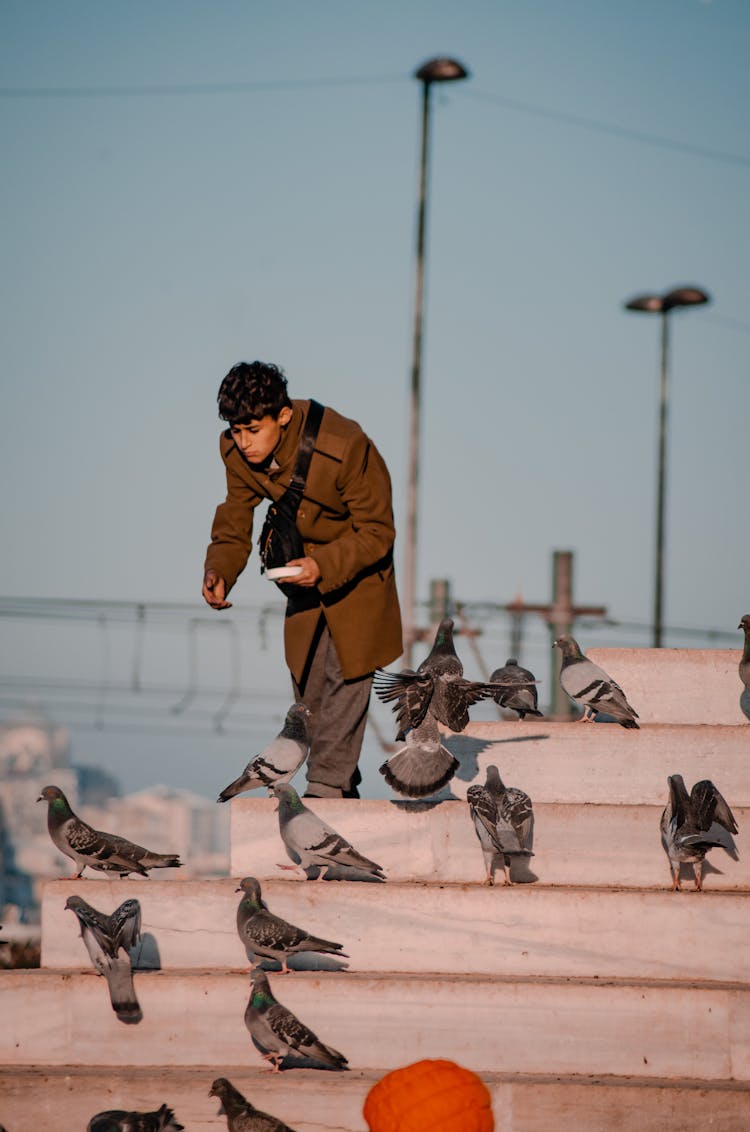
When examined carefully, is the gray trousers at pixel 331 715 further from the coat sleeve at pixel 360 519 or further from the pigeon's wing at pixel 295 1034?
the pigeon's wing at pixel 295 1034

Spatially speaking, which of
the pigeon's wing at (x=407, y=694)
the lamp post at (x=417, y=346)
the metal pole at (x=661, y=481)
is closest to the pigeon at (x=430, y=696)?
the pigeon's wing at (x=407, y=694)

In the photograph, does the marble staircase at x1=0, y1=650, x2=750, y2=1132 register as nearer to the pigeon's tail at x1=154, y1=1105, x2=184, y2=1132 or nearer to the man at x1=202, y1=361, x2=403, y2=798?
the pigeon's tail at x1=154, y1=1105, x2=184, y2=1132

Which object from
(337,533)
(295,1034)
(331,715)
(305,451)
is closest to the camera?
(295,1034)

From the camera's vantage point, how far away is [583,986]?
768cm

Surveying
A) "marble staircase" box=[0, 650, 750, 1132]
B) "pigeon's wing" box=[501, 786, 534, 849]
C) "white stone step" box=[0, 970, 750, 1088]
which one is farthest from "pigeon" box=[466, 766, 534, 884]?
"white stone step" box=[0, 970, 750, 1088]

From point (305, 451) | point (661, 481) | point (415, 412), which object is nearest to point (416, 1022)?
point (305, 451)

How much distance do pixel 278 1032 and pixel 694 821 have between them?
2366 mm

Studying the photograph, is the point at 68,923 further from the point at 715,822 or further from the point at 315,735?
the point at 715,822

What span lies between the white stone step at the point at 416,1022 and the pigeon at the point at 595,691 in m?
2.15

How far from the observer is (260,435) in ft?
27.7

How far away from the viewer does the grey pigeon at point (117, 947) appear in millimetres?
7809

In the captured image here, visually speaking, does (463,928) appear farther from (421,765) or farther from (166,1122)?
(166,1122)

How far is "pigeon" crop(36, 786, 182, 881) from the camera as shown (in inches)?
356

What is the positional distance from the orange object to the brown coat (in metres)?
2.68
